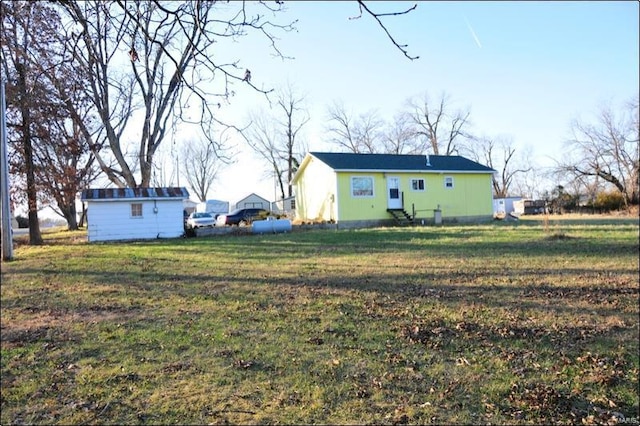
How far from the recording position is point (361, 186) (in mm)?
23422

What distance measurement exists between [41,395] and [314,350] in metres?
2.43

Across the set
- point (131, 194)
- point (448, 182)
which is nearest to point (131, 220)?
point (131, 194)

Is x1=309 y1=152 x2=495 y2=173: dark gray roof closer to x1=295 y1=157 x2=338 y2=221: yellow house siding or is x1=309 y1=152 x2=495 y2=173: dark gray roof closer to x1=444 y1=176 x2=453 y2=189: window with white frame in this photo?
x1=444 y1=176 x2=453 y2=189: window with white frame

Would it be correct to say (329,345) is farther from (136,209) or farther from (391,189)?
(391,189)

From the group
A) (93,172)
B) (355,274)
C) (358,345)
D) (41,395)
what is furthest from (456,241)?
(93,172)

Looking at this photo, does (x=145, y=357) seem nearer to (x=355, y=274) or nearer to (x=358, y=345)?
(x=358, y=345)

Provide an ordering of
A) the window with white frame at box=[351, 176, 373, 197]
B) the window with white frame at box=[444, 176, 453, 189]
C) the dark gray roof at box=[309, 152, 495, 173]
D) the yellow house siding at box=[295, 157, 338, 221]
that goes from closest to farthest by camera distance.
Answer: the window with white frame at box=[351, 176, 373, 197] < the yellow house siding at box=[295, 157, 338, 221] < the dark gray roof at box=[309, 152, 495, 173] < the window with white frame at box=[444, 176, 453, 189]

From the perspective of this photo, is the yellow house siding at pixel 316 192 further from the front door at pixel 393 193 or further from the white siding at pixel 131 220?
the white siding at pixel 131 220

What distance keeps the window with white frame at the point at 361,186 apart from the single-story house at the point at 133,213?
820cm

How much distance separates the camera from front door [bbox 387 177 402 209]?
2400cm

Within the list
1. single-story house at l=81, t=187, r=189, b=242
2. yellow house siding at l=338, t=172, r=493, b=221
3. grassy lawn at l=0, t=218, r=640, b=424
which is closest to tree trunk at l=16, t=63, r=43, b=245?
single-story house at l=81, t=187, r=189, b=242

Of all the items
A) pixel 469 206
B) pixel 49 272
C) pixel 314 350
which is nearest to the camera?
pixel 314 350

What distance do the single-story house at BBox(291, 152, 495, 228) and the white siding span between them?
24.0 ft

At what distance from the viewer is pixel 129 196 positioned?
838 inches
